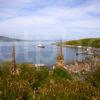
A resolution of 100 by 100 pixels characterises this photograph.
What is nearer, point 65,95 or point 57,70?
point 65,95

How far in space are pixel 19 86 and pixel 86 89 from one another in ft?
8.19

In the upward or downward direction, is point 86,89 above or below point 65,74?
above

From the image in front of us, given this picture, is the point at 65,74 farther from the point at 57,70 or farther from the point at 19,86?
the point at 19,86

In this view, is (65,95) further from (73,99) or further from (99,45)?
(99,45)

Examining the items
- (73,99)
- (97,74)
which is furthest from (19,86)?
(97,74)

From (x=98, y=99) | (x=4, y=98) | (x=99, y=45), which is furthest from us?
(x=99, y=45)

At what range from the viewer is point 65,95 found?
8992 millimetres

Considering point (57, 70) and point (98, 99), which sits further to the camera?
point (57, 70)

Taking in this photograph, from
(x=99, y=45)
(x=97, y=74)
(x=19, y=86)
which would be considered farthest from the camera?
(x=99, y=45)

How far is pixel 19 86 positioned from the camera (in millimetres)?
9836

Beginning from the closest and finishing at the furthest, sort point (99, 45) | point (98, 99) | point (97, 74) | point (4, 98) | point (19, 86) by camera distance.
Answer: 1. point (98, 99)
2. point (4, 98)
3. point (19, 86)
4. point (97, 74)
5. point (99, 45)

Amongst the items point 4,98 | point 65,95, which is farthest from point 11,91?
point 65,95

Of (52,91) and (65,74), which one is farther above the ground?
(52,91)

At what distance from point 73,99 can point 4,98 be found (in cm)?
229
